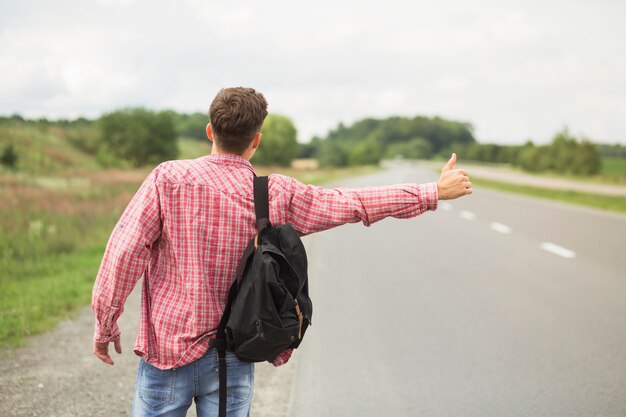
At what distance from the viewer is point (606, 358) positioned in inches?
201

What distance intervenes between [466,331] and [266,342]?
4140 millimetres

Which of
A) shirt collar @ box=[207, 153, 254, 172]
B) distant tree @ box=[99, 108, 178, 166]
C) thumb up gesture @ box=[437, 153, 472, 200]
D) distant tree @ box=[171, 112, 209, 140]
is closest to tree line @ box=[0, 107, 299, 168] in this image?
distant tree @ box=[99, 108, 178, 166]

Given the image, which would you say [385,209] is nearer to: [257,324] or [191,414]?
[257,324]

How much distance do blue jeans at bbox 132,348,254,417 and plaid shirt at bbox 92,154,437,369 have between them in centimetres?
5

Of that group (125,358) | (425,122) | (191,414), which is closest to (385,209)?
(191,414)

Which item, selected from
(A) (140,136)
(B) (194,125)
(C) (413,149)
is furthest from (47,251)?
(C) (413,149)

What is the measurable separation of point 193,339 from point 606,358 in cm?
400

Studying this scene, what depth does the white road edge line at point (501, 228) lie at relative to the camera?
13.5 m

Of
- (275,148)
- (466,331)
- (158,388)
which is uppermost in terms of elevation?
(158,388)

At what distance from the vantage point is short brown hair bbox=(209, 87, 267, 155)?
2.21 m

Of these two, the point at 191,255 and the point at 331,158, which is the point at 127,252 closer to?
the point at 191,255

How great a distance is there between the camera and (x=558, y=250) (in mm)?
10672

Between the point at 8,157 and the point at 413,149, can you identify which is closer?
the point at 8,157

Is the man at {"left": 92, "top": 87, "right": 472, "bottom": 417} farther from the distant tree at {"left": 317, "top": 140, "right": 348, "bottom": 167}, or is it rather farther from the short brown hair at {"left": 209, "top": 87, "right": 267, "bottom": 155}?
the distant tree at {"left": 317, "top": 140, "right": 348, "bottom": 167}
